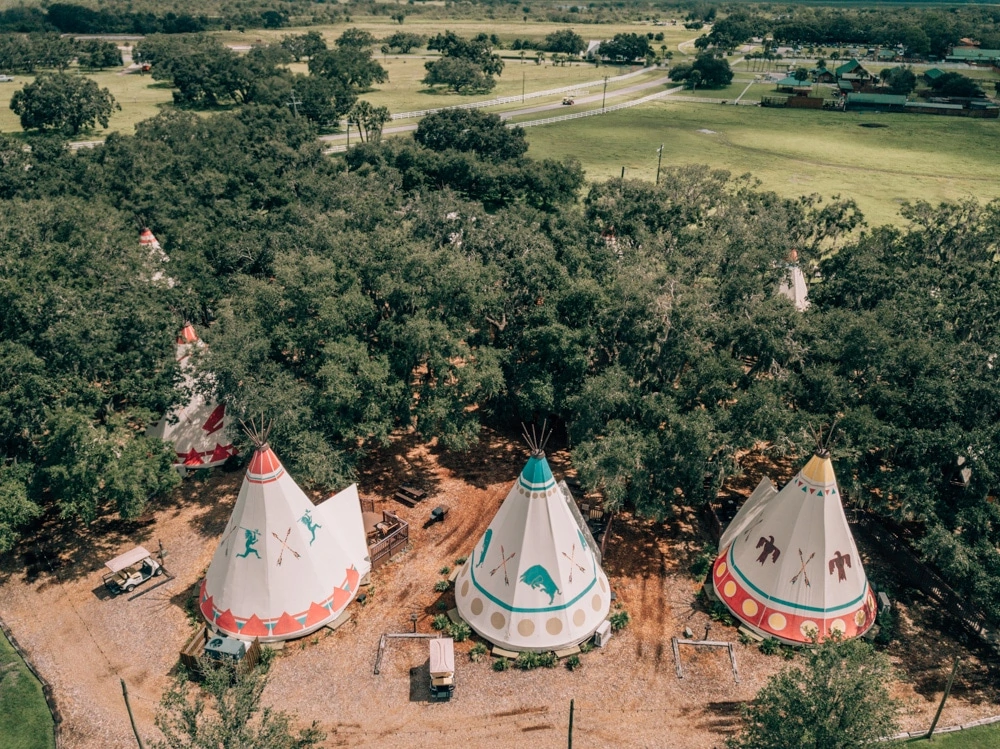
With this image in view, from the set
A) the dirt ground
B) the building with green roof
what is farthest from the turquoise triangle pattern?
the building with green roof

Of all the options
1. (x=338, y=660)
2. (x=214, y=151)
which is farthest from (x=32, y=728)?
(x=214, y=151)

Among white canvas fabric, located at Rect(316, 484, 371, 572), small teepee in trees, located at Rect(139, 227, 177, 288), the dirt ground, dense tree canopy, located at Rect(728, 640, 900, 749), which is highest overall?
small teepee in trees, located at Rect(139, 227, 177, 288)

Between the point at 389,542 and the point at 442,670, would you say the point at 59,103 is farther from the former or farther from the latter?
the point at 442,670

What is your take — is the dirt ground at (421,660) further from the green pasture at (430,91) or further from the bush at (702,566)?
the green pasture at (430,91)

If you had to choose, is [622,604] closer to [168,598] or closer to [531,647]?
[531,647]

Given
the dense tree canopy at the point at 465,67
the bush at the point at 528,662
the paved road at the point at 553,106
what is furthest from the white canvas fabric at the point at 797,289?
the dense tree canopy at the point at 465,67

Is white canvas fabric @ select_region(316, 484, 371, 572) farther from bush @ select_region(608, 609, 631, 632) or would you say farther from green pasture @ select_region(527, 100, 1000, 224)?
green pasture @ select_region(527, 100, 1000, 224)
